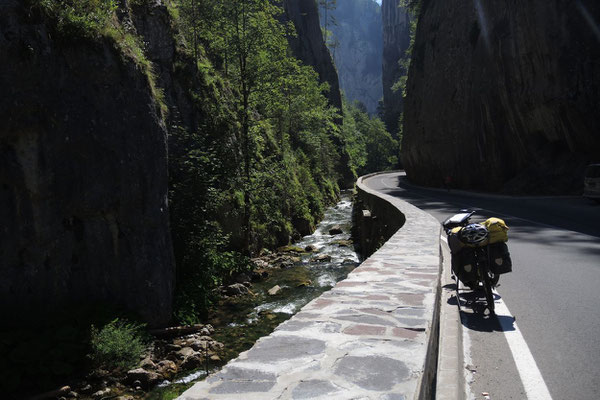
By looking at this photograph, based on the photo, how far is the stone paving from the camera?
2.34 m

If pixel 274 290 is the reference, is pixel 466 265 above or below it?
above

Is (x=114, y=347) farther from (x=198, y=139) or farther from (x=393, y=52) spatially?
(x=393, y=52)

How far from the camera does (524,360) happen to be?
409 cm

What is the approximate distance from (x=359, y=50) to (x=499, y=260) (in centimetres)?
16812

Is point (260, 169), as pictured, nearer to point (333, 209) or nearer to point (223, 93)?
point (223, 93)

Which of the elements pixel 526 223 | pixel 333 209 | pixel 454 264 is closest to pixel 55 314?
pixel 454 264

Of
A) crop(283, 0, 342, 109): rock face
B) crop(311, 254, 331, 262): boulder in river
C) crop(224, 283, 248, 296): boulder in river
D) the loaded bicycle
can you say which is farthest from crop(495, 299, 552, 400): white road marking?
crop(283, 0, 342, 109): rock face

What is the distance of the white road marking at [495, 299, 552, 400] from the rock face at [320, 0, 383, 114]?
150 meters

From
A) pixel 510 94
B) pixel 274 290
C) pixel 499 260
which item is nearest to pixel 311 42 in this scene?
pixel 510 94

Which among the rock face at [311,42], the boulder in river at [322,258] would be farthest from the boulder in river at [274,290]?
the rock face at [311,42]

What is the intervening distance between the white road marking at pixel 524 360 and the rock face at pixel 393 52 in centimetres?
8918

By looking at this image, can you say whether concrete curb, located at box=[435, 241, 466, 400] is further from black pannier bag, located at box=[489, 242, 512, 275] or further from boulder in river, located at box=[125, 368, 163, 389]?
boulder in river, located at box=[125, 368, 163, 389]

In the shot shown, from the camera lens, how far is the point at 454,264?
5910 mm

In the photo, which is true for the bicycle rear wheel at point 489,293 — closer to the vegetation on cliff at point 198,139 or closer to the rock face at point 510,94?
the vegetation on cliff at point 198,139
